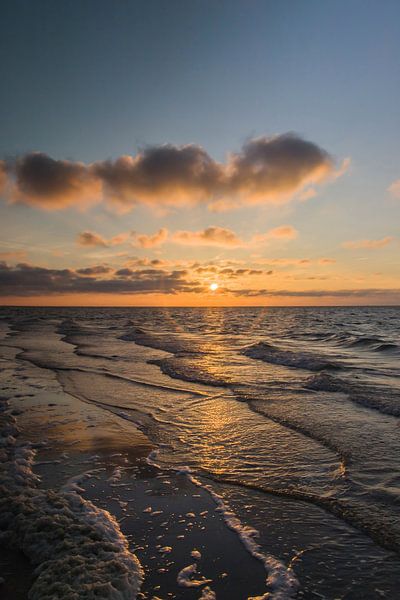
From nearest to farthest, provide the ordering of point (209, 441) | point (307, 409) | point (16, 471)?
point (16, 471) < point (209, 441) < point (307, 409)

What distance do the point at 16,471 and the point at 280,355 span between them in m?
17.2

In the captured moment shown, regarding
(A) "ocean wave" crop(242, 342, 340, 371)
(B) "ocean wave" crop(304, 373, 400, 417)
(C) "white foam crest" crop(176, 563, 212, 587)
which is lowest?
(A) "ocean wave" crop(242, 342, 340, 371)

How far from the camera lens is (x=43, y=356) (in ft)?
73.7

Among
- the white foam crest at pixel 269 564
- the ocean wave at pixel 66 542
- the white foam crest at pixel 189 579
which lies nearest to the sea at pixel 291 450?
the white foam crest at pixel 269 564

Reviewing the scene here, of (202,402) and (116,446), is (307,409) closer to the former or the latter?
(202,402)

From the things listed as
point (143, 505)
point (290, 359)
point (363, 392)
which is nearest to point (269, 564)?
point (143, 505)

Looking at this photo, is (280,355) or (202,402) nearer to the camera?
(202,402)

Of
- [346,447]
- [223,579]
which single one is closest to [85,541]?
[223,579]

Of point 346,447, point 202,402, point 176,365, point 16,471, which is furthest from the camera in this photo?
point 176,365

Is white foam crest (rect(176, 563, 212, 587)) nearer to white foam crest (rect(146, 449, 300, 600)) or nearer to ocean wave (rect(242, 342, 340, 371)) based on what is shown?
white foam crest (rect(146, 449, 300, 600))

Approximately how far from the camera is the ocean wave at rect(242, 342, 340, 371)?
731 inches

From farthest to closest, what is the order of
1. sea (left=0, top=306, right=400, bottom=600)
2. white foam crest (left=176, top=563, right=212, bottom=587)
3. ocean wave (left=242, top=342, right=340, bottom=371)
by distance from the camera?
ocean wave (left=242, top=342, right=340, bottom=371) < sea (left=0, top=306, right=400, bottom=600) < white foam crest (left=176, top=563, right=212, bottom=587)

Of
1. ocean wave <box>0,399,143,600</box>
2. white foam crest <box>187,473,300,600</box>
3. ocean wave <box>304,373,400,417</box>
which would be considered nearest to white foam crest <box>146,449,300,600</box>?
white foam crest <box>187,473,300,600</box>

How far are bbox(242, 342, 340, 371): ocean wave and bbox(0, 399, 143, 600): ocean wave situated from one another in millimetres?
14734
